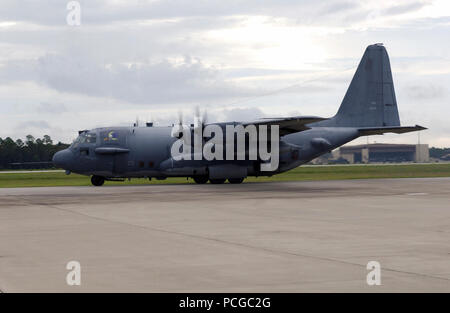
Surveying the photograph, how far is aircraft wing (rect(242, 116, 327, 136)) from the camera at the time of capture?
118 feet

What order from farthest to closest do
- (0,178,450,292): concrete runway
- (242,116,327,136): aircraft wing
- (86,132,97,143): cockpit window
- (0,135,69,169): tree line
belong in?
(0,135,69,169): tree line, (86,132,97,143): cockpit window, (242,116,327,136): aircraft wing, (0,178,450,292): concrete runway

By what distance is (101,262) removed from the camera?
11.0 metres

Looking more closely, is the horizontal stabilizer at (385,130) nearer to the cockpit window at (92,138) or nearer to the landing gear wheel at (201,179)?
the landing gear wheel at (201,179)

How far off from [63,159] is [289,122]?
14623 mm

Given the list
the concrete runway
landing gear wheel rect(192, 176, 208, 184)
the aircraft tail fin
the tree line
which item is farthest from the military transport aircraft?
the tree line

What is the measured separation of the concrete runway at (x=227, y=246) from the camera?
9234 mm

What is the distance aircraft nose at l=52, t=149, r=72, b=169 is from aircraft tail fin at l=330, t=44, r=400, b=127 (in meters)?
18.5

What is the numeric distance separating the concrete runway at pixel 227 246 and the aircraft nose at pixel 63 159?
15352 millimetres

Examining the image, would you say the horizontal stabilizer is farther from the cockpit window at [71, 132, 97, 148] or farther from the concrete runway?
the concrete runway

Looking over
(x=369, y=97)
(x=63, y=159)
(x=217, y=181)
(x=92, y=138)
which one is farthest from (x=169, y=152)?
(x=369, y=97)

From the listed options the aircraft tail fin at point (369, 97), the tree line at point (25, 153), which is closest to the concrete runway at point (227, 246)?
the aircraft tail fin at point (369, 97)
